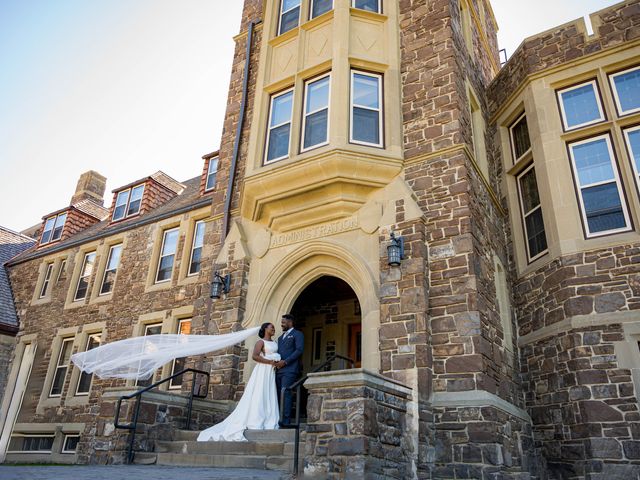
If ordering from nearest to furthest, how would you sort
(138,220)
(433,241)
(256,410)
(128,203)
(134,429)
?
(134,429) < (256,410) < (433,241) < (138,220) < (128,203)

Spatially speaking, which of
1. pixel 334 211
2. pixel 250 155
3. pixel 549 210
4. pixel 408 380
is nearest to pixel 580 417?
pixel 408 380

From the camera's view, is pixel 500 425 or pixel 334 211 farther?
pixel 334 211

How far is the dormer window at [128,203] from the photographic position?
19.5 meters

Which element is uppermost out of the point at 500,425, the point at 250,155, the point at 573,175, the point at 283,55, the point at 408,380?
the point at 283,55

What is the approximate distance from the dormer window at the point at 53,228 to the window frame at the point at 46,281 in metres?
1.59

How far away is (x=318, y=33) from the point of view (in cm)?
1135

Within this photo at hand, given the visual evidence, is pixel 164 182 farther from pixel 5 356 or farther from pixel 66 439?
pixel 66 439

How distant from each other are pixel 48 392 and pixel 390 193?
44.7 ft

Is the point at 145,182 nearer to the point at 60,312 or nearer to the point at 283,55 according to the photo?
the point at 60,312

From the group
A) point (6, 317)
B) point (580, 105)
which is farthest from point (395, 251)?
point (6, 317)

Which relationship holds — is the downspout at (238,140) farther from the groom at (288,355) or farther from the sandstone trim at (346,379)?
the sandstone trim at (346,379)

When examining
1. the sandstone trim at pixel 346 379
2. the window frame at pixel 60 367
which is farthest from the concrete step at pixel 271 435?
the window frame at pixel 60 367

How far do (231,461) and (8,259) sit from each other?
2047cm

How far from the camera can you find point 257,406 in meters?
8.20
